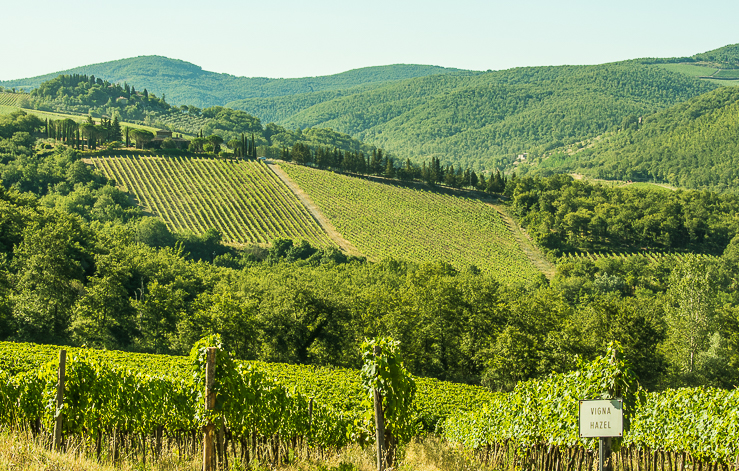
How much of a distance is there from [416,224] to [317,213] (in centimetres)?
1914

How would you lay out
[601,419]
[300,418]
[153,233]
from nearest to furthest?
[601,419] < [300,418] < [153,233]

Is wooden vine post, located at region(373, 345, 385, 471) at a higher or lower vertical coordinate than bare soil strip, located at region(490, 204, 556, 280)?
higher

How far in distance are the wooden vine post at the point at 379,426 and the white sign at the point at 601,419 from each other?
476cm

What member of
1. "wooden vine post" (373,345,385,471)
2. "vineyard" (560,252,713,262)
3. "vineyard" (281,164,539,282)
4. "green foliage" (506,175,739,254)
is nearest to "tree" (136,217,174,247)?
"vineyard" (281,164,539,282)

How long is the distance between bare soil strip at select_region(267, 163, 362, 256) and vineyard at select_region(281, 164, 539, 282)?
103 centimetres

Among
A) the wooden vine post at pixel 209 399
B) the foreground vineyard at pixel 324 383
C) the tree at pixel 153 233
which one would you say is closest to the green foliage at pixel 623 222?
the tree at pixel 153 233

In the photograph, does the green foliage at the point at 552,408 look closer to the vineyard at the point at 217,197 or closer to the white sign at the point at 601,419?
the white sign at the point at 601,419

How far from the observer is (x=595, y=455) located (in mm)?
14844

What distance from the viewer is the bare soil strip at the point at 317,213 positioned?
94688 millimetres

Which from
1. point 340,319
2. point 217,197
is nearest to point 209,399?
point 340,319

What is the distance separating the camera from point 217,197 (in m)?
108

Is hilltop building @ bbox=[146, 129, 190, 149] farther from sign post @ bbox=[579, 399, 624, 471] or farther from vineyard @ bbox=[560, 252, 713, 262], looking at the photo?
sign post @ bbox=[579, 399, 624, 471]

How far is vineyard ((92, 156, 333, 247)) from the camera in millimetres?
98188

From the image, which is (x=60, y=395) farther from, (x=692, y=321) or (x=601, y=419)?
(x=692, y=321)
